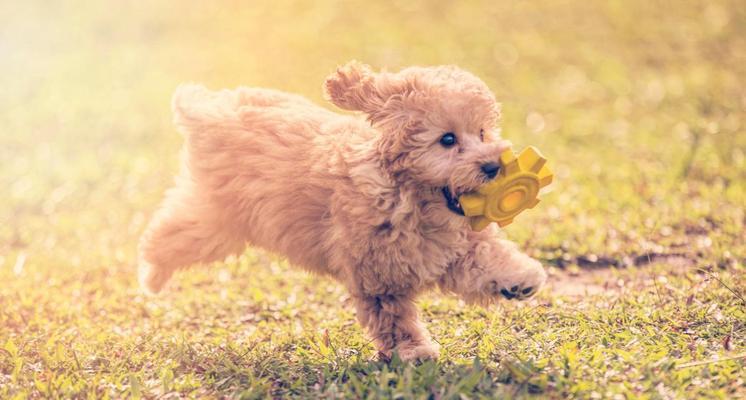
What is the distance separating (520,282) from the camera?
13.9ft

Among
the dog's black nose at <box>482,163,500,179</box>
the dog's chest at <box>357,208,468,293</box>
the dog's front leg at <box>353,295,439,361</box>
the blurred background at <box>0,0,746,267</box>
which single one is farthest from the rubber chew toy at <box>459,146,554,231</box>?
the blurred background at <box>0,0,746,267</box>

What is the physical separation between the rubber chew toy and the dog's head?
5 cm

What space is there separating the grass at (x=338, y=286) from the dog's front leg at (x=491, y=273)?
30cm

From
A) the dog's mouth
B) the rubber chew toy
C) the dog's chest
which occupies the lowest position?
the dog's chest

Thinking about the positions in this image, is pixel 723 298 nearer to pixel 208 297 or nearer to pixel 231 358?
pixel 231 358

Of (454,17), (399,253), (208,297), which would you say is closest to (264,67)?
(454,17)

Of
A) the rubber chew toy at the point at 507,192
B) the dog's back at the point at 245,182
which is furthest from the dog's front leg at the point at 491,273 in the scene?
the dog's back at the point at 245,182

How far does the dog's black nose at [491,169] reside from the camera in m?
4.02

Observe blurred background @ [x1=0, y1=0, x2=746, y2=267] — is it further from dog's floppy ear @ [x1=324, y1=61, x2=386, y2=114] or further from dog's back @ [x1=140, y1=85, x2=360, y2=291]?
dog's floppy ear @ [x1=324, y1=61, x2=386, y2=114]

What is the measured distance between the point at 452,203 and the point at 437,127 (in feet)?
1.16

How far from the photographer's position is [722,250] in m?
5.89

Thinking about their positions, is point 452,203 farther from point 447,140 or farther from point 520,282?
point 520,282

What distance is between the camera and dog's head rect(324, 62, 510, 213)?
4.06 metres

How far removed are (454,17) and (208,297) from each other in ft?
28.2
